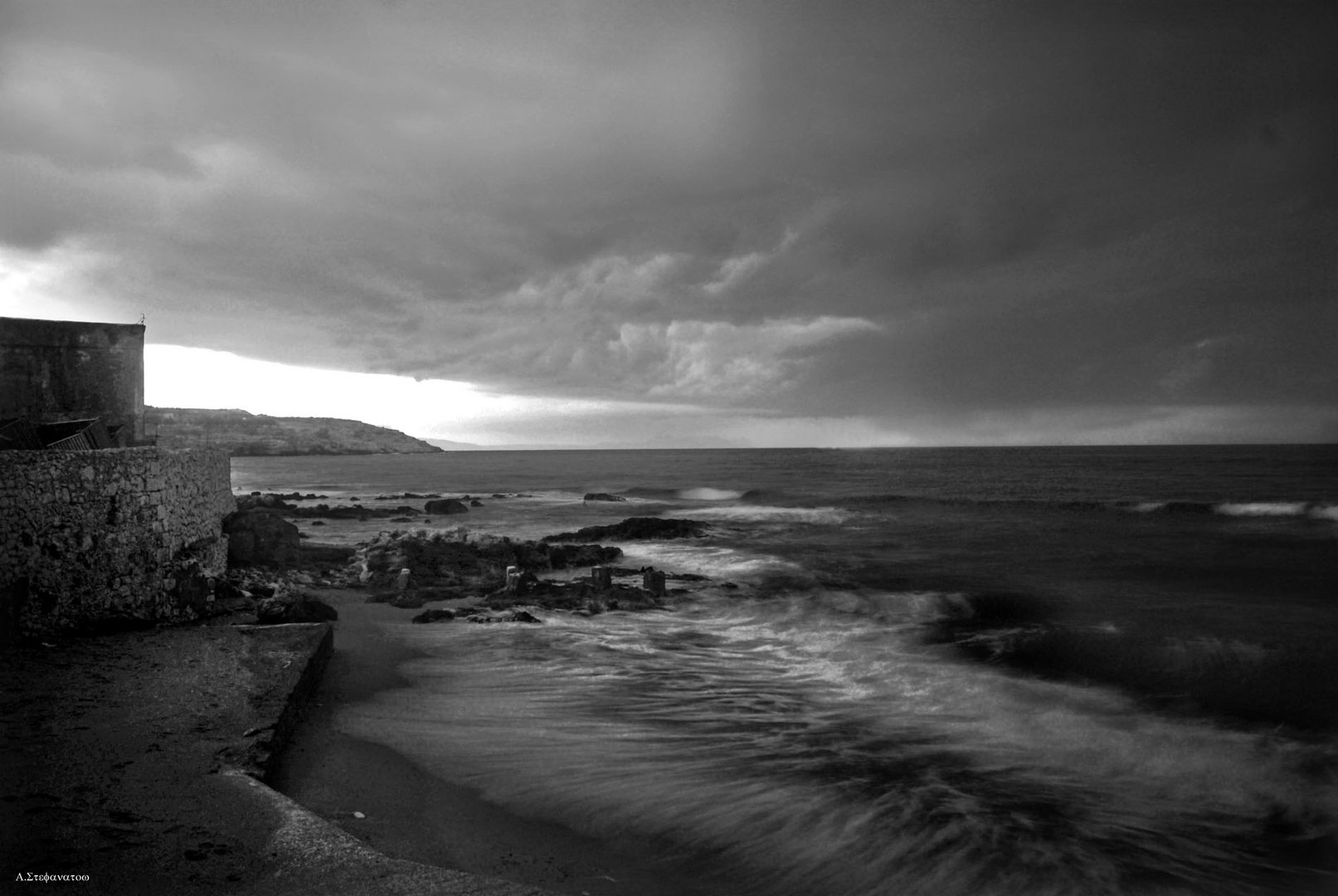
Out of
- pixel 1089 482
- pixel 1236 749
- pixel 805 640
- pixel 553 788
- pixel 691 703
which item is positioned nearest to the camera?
pixel 553 788

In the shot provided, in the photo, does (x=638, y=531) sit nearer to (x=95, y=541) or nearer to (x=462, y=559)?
(x=462, y=559)

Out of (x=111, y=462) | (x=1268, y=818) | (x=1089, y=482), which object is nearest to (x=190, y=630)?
(x=111, y=462)

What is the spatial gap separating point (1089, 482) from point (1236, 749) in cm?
5191

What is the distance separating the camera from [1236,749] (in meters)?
7.98

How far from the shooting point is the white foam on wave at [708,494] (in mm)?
49394

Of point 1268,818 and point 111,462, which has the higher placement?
point 111,462

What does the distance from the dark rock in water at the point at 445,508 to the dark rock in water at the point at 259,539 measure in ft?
65.5

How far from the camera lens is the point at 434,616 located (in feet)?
40.5

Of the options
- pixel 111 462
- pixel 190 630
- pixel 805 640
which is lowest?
pixel 805 640

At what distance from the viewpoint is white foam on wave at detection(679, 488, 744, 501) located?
162 ft

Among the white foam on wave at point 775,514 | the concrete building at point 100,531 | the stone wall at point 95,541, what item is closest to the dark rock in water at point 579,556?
the concrete building at point 100,531

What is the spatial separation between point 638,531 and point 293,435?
5914 inches

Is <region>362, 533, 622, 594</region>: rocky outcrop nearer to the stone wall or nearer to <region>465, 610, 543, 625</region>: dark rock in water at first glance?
<region>465, 610, 543, 625</region>: dark rock in water

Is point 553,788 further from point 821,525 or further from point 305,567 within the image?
point 821,525
